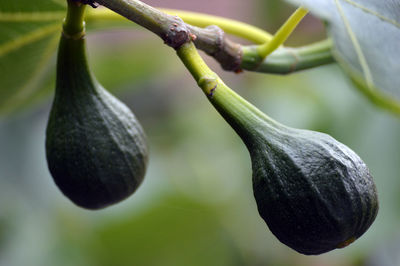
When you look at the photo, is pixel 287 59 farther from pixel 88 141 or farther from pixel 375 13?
pixel 88 141

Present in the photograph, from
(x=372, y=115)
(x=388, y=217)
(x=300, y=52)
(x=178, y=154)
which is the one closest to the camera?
(x=300, y=52)

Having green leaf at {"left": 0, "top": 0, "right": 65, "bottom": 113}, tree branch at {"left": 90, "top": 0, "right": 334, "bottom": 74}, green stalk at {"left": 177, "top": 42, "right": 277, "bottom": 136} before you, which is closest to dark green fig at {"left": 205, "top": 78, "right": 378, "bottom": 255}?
green stalk at {"left": 177, "top": 42, "right": 277, "bottom": 136}

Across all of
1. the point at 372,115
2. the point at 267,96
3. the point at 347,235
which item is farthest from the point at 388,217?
the point at 347,235

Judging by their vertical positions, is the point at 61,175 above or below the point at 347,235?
above

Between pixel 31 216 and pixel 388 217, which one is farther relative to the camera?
pixel 31 216

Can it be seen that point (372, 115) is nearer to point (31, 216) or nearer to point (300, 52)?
point (300, 52)

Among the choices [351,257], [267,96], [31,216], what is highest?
[267,96]
